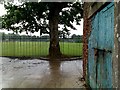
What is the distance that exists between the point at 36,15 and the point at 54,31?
178 cm

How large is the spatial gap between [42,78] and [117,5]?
7626 mm

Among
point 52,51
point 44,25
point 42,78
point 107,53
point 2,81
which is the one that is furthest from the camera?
point 44,25

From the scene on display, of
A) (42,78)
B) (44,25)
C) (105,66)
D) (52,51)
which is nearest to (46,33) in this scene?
(44,25)

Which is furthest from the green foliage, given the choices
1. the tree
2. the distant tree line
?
the distant tree line

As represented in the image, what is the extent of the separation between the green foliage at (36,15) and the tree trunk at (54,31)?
341 millimetres

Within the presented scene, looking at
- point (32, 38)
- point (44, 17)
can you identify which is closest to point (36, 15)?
point (44, 17)

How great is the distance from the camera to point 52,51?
77.7ft

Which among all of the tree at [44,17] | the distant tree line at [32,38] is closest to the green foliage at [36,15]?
the tree at [44,17]

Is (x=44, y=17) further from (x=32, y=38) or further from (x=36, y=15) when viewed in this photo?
(x=32, y=38)

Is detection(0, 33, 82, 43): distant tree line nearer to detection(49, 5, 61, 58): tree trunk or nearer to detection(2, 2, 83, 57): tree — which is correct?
detection(2, 2, 83, 57): tree

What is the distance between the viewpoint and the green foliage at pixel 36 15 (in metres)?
22.9

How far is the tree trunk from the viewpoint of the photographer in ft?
76.8

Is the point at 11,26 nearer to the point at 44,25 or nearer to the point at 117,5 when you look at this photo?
the point at 44,25

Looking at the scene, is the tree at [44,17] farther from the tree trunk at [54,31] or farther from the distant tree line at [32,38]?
the distant tree line at [32,38]
